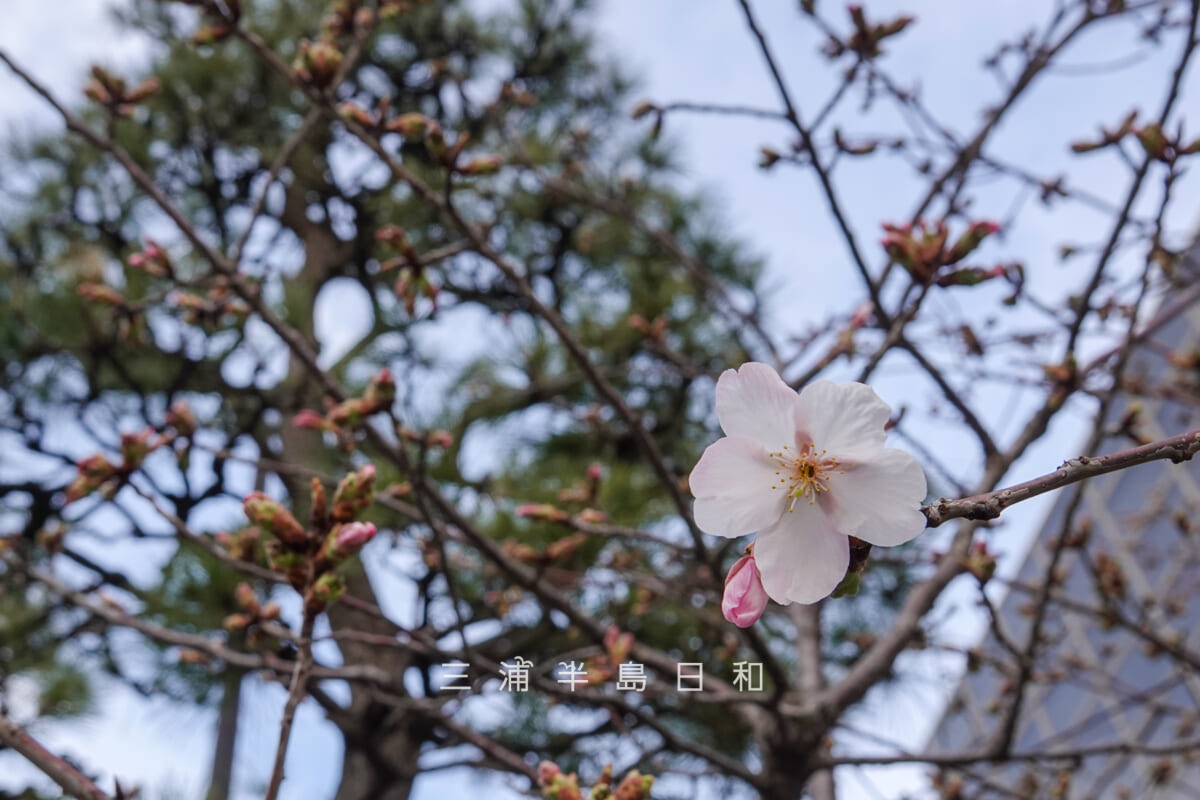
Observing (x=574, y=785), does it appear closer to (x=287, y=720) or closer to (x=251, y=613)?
(x=287, y=720)

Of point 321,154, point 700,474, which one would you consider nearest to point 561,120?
point 321,154

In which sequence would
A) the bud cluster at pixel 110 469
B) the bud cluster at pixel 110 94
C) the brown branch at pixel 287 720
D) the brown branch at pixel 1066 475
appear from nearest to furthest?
1. the brown branch at pixel 1066 475
2. the brown branch at pixel 287 720
3. the bud cluster at pixel 110 469
4. the bud cluster at pixel 110 94

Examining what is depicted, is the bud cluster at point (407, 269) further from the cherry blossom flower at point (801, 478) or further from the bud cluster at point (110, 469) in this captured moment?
the cherry blossom flower at point (801, 478)

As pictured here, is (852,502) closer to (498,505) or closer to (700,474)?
(700,474)

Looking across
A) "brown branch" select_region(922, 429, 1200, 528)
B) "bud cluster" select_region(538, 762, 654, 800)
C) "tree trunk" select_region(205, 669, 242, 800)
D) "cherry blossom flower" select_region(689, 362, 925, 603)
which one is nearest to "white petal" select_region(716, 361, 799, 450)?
"cherry blossom flower" select_region(689, 362, 925, 603)

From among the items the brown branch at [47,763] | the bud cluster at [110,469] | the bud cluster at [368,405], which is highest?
the bud cluster at [368,405]

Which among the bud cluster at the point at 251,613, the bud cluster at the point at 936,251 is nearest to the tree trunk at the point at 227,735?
the bud cluster at the point at 251,613
